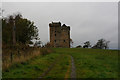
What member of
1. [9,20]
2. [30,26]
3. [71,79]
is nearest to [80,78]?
[71,79]

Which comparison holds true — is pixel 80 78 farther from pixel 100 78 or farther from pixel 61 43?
pixel 61 43

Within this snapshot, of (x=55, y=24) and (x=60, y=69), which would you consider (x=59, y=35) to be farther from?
(x=60, y=69)

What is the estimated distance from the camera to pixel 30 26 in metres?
53.9

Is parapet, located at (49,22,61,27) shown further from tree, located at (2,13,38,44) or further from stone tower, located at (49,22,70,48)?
tree, located at (2,13,38,44)

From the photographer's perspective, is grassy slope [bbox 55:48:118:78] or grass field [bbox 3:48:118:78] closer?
grass field [bbox 3:48:118:78]

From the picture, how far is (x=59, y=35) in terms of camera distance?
89.0 metres

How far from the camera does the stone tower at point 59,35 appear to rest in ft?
288

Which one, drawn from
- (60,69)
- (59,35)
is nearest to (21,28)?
(60,69)

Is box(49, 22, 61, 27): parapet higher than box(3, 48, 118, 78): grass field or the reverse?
higher

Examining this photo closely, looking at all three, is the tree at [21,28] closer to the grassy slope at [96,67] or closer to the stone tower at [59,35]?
the grassy slope at [96,67]

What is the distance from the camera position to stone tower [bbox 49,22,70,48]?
288 ft

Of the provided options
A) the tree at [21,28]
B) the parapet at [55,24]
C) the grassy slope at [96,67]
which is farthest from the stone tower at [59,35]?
the grassy slope at [96,67]

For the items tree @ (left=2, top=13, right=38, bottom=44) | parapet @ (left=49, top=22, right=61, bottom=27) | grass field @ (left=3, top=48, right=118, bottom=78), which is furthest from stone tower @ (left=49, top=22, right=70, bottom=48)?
grass field @ (left=3, top=48, right=118, bottom=78)

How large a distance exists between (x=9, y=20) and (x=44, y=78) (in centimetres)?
4143
